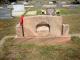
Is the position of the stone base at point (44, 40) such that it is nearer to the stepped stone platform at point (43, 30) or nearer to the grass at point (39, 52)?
the stepped stone platform at point (43, 30)

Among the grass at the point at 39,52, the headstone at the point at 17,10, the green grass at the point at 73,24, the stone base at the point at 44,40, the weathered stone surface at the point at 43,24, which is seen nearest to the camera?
the grass at the point at 39,52

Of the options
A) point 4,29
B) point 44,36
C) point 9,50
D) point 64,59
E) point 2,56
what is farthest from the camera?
point 4,29

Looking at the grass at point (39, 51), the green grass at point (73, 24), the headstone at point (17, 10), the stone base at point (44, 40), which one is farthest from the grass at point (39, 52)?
the headstone at point (17, 10)

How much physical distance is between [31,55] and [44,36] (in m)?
1.88

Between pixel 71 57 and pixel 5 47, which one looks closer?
pixel 71 57

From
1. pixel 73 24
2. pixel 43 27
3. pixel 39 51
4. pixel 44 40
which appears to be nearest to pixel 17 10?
pixel 73 24

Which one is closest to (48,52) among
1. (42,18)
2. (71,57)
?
(71,57)

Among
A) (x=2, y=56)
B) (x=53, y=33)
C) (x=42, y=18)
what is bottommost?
(x=2, y=56)

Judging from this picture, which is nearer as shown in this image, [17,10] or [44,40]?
[44,40]

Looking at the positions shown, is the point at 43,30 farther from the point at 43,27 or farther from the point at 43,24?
the point at 43,24

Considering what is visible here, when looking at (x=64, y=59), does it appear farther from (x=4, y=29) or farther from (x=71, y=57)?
(x=4, y=29)

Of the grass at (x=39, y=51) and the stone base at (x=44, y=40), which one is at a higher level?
the stone base at (x=44, y=40)

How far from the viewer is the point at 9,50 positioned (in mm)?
10898

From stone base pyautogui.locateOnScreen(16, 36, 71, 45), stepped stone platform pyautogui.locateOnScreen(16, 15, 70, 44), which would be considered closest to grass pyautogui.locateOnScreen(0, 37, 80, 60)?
stone base pyautogui.locateOnScreen(16, 36, 71, 45)
